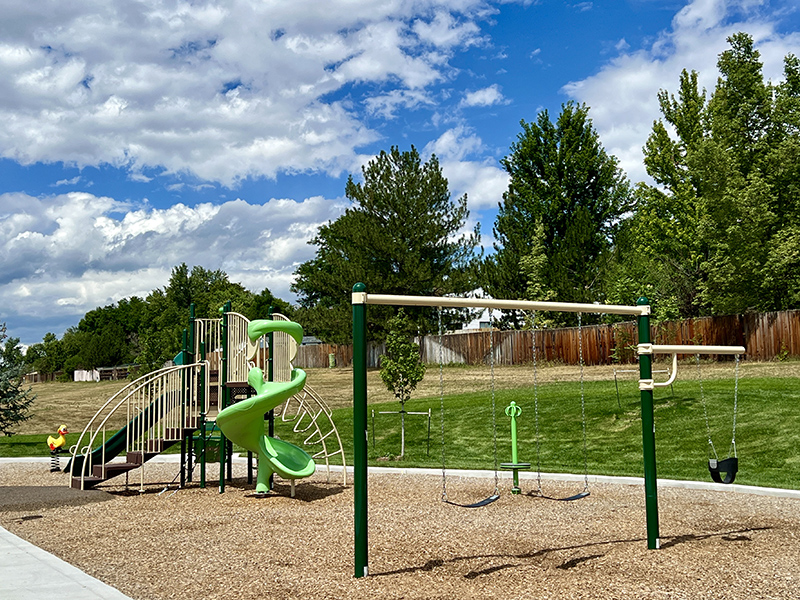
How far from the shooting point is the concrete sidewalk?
5.52 meters

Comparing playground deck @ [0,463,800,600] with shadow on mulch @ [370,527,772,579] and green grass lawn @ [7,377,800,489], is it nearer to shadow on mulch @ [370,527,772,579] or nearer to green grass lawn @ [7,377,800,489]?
shadow on mulch @ [370,527,772,579]

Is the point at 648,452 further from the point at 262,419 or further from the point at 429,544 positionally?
the point at 262,419

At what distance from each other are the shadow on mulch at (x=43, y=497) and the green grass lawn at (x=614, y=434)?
588 centimetres

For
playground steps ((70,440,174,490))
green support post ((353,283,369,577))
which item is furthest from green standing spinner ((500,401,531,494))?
playground steps ((70,440,174,490))

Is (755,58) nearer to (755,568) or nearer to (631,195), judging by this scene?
(631,195)

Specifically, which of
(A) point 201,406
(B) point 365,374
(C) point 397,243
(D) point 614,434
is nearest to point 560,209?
(C) point 397,243

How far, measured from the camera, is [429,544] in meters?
7.32

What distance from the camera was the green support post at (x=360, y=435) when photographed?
236 inches

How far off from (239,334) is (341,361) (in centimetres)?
3988

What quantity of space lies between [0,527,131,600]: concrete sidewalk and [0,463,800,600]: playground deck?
260 mm

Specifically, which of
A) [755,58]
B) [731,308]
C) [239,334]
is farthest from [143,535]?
[755,58]

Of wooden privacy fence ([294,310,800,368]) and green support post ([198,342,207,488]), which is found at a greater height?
wooden privacy fence ([294,310,800,368])

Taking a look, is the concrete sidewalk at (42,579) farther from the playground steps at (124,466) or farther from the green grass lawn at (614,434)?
the green grass lawn at (614,434)

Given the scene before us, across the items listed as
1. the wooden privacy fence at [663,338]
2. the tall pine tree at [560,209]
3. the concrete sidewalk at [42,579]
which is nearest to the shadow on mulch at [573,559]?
the concrete sidewalk at [42,579]
